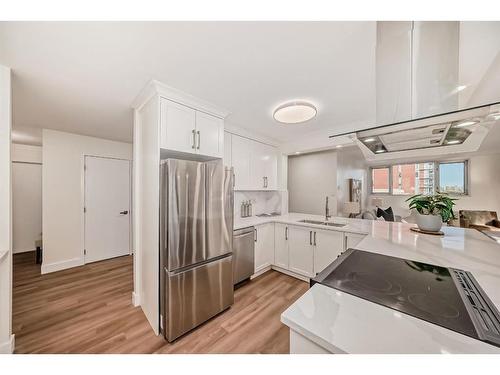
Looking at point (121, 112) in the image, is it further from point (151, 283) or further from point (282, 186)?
point (282, 186)

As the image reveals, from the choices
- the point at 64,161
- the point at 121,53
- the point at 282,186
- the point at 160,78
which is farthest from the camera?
the point at 282,186

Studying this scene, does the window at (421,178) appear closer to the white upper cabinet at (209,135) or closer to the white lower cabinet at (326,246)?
the white lower cabinet at (326,246)

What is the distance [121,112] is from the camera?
2.39 metres

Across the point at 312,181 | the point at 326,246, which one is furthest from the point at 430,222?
the point at 312,181

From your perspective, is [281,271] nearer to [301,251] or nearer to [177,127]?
[301,251]

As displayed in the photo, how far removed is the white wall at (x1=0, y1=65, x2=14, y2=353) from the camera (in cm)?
144

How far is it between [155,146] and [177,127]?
285mm

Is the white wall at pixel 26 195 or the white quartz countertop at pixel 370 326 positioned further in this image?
the white wall at pixel 26 195

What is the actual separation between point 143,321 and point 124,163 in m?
3.09

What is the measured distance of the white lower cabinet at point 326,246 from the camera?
94.8 inches

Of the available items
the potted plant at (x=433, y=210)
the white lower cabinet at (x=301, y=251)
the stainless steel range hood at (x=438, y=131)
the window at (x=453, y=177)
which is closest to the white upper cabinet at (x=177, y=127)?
the stainless steel range hood at (x=438, y=131)

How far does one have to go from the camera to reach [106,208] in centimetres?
363

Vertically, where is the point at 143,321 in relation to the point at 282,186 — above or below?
below
